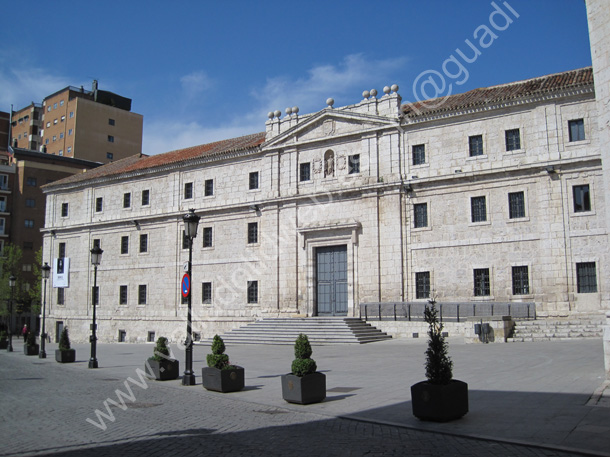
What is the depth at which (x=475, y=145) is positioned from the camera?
95.8 feet

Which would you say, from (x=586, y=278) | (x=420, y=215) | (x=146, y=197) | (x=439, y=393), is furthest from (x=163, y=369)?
(x=146, y=197)

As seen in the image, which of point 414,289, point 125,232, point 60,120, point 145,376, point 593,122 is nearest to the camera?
point 145,376

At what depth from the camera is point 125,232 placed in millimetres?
41875

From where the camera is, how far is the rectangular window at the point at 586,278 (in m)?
25.3

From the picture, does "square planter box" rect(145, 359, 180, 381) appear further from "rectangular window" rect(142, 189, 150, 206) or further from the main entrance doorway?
"rectangular window" rect(142, 189, 150, 206)

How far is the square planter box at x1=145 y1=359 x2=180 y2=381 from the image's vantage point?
1619cm

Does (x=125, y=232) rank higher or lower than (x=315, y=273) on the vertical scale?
higher

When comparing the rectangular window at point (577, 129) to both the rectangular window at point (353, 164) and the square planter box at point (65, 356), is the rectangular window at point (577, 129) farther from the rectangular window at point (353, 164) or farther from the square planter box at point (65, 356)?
the square planter box at point (65, 356)

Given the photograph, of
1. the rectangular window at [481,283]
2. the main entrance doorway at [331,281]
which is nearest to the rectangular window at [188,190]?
the main entrance doorway at [331,281]

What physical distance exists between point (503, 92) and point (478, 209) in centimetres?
663

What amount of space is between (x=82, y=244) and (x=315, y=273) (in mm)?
21201

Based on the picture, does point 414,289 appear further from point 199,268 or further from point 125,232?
point 125,232

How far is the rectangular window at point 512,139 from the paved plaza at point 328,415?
41.5ft

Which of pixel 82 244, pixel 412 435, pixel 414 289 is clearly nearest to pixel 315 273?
pixel 414 289
